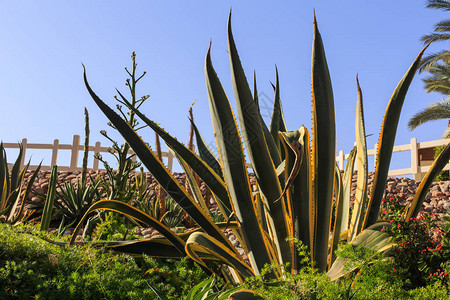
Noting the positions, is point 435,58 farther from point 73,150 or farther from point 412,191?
point 73,150

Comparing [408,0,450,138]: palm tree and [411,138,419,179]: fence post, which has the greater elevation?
[408,0,450,138]: palm tree

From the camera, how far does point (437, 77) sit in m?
15.4

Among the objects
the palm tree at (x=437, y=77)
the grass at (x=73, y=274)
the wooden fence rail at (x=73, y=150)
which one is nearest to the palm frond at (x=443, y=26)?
Result: the palm tree at (x=437, y=77)

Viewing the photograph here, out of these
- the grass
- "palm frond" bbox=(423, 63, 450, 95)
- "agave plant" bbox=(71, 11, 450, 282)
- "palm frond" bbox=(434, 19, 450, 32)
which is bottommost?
the grass

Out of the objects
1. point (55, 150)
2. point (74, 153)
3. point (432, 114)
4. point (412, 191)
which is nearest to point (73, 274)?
point (412, 191)

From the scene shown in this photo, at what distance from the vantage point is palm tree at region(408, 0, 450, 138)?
13.4 metres

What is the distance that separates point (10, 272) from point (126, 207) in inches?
27.0

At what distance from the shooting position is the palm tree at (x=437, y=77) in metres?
13.4

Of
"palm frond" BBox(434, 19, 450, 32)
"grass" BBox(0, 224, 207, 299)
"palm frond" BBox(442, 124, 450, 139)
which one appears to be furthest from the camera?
"palm frond" BBox(442, 124, 450, 139)

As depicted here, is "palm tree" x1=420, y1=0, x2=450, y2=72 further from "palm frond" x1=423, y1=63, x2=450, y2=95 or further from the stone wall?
the stone wall

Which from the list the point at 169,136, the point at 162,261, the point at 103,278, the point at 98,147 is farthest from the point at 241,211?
the point at 98,147

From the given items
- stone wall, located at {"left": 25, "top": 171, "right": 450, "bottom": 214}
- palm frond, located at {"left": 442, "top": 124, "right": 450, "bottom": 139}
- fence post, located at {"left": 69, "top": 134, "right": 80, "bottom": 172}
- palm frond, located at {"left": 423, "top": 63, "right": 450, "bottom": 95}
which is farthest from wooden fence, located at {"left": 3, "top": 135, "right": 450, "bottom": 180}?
stone wall, located at {"left": 25, "top": 171, "right": 450, "bottom": 214}

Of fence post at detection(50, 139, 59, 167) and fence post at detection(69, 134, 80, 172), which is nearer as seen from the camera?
fence post at detection(69, 134, 80, 172)

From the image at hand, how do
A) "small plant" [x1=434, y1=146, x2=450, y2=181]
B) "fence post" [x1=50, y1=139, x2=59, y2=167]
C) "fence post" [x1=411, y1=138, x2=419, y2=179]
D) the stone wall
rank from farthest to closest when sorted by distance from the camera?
"fence post" [x1=50, y1=139, x2=59, y2=167]
"fence post" [x1=411, y1=138, x2=419, y2=179]
"small plant" [x1=434, y1=146, x2=450, y2=181]
the stone wall
